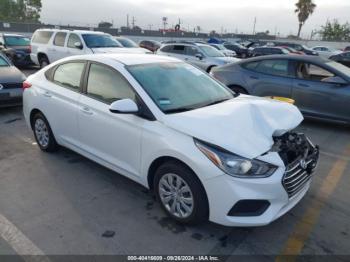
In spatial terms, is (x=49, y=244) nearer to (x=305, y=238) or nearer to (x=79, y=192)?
(x=79, y=192)

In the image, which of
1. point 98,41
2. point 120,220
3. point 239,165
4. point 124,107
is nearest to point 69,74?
point 124,107

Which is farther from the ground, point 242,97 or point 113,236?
point 242,97

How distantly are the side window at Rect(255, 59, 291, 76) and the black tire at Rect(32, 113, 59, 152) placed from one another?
478 cm

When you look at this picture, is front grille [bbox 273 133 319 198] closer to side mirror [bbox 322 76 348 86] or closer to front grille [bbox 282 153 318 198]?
front grille [bbox 282 153 318 198]

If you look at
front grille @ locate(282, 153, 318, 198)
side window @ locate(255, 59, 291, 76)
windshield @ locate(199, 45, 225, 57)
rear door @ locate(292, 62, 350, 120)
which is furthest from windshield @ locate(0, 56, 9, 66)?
windshield @ locate(199, 45, 225, 57)

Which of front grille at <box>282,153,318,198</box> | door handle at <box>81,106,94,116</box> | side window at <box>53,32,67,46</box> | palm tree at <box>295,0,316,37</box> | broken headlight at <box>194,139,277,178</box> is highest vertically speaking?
palm tree at <box>295,0,316,37</box>

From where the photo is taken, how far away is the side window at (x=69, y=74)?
432cm

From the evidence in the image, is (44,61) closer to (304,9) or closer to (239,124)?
(239,124)

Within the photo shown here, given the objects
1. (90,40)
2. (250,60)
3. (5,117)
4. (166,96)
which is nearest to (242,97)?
(166,96)

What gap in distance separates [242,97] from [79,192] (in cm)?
235

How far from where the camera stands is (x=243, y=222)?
2877 millimetres

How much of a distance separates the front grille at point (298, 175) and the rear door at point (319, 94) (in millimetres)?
3492

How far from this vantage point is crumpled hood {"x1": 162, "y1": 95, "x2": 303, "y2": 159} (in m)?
2.91

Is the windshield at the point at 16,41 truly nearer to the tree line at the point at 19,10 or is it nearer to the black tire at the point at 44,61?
the black tire at the point at 44,61
